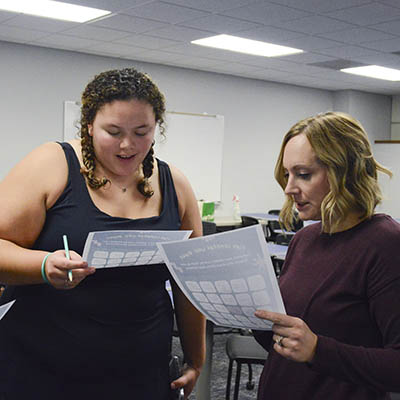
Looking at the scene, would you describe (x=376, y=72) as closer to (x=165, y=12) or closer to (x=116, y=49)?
(x=116, y=49)

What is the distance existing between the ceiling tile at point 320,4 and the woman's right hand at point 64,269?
13.0 feet

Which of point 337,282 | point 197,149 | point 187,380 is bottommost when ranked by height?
point 187,380

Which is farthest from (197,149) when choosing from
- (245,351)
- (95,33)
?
(245,351)

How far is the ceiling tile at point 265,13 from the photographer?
187 inches

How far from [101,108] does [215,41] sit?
5.22m

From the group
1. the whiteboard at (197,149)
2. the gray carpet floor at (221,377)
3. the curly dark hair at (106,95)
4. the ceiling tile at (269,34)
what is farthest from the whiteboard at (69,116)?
the curly dark hair at (106,95)

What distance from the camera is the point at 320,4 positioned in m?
4.62

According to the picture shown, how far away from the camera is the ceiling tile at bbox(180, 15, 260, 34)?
522 cm

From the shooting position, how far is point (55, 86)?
22.8 ft

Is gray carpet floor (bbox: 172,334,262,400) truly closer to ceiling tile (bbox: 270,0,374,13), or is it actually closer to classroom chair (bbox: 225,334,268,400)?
classroom chair (bbox: 225,334,268,400)

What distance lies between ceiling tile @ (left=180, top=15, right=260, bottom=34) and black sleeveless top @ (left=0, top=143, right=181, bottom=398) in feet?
13.8

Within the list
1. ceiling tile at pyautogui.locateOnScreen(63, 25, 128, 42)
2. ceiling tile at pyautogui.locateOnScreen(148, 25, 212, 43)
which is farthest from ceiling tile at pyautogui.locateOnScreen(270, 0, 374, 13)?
ceiling tile at pyautogui.locateOnScreen(63, 25, 128, 42)

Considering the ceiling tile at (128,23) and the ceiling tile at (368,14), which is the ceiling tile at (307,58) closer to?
the ceiling tile at (368,14)

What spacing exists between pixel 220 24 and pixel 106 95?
4.39 metres
